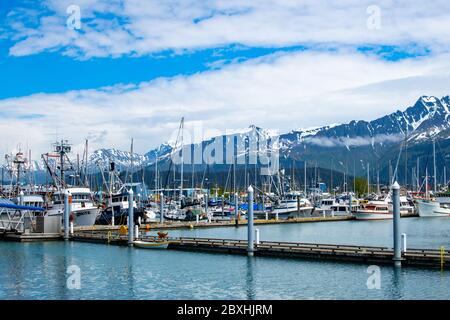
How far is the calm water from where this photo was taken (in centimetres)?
3809

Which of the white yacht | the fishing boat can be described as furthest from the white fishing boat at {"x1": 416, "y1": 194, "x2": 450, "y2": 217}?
the fishing boat

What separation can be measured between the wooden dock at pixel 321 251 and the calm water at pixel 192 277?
0.88m

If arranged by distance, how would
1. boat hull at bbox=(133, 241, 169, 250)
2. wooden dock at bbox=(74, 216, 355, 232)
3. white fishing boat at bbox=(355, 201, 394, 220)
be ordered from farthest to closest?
white fishing boat at bbox=(355, 201, 394, 220), wooden dock at bbox=(74, 216, 355, 232), boat hull at bbox=(133, 241, 169, 250)

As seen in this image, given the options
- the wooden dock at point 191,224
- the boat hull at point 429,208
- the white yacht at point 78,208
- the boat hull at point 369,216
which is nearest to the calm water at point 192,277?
the wooden dock at point 191,224

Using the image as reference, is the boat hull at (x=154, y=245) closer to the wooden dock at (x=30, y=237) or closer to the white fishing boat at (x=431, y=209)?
the wooden dock at (x=30, y=237)

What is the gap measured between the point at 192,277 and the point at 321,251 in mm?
11620

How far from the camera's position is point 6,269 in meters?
48.6

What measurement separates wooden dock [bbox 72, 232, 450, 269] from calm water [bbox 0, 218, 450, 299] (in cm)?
88

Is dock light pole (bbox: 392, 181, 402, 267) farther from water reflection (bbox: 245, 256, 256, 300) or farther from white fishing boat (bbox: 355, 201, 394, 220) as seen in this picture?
white fishing boat (bbox: 355, 201, 394, 220)

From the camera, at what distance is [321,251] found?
50.1 metres

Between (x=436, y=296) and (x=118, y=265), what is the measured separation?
2517 centimetres

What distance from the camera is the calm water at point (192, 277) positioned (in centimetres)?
3809
